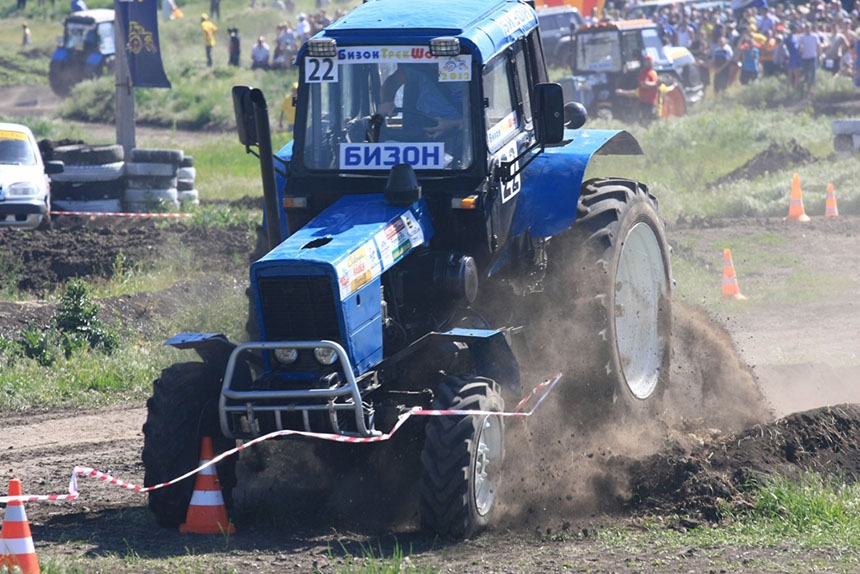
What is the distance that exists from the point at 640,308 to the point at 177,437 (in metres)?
3.84

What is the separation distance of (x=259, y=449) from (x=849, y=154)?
16.8 m

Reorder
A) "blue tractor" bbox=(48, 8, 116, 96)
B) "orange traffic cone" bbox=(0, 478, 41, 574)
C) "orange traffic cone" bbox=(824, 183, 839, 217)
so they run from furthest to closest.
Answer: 1. "blue tractor" bbox=(48, 8, 116, 96)
2. "orange traffic cone" bbox=(824, 183, 839, 217)
3. "orange traffic cone" bbox=(0, 478, 41, 574)

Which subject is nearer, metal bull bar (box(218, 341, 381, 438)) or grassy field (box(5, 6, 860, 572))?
metal bull bar (box(218, 341, 381, 438))

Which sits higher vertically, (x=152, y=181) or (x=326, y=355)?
(x=326, y=355)

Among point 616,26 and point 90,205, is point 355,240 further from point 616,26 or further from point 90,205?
point 616,26

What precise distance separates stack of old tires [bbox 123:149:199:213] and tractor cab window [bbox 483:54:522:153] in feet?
41.0

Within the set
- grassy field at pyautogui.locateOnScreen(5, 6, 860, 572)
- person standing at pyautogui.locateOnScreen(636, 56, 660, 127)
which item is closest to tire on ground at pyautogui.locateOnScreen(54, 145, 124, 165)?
grassy field at pyautogui.locateOnScreen(5, 6, 860, 572)

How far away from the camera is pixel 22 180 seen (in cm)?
1842

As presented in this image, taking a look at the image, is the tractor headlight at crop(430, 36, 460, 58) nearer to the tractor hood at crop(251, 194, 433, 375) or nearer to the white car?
the tractor hood at crop(251, 194, 433, 375)

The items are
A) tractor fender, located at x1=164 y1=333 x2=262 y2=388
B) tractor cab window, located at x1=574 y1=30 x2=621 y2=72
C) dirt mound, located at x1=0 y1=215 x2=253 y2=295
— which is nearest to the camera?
tractor fender, located at x1=164 y1=333 x2=262 y2=388

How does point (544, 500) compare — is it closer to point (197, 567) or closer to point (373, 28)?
point (197, 567)

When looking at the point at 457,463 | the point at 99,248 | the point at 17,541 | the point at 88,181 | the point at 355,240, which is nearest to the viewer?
the point at 17,541

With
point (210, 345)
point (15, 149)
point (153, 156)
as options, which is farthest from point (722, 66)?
point (210, 345)

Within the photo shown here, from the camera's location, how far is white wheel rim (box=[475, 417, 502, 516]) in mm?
7320
